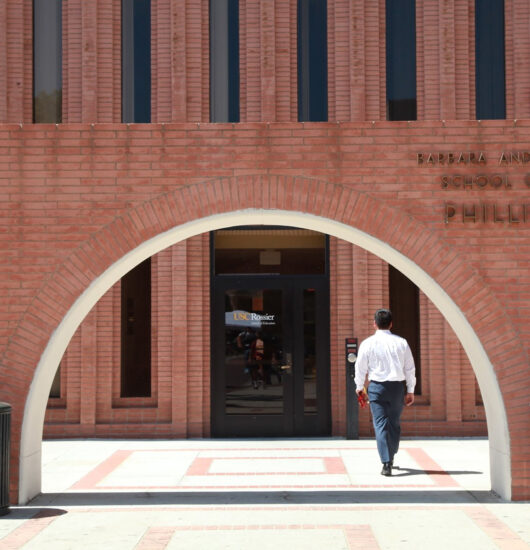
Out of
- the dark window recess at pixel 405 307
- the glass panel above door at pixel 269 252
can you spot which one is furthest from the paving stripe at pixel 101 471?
the dark window recess at pixel 405 307

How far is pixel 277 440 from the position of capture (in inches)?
484

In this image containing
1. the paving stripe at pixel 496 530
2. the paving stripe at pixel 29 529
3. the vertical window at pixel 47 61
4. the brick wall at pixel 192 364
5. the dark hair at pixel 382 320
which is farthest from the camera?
the vertical window at pixel 47 61

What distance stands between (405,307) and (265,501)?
5776 millimetres

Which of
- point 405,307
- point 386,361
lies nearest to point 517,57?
point 405,307

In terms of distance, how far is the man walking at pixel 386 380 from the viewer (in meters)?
8.66

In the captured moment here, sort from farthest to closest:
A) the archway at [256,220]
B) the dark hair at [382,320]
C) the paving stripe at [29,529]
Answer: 1. the dark hair at [382,320]
2. the archway at [256,220]
3. the paving stripe at [29,529]

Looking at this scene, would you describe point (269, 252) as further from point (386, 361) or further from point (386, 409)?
Answer: point (386, 409)

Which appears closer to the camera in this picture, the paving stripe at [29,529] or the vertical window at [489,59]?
the paving stripe at [29,529]

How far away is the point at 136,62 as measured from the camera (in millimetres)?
13180

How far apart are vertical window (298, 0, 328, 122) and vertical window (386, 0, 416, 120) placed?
1.05 m

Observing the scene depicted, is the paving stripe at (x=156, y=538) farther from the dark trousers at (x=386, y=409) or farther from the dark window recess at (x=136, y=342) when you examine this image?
the dark window recess at (x=136, y=342)

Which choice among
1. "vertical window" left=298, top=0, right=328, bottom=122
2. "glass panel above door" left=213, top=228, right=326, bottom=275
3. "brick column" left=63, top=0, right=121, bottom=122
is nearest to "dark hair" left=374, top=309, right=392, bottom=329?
"glass panel above door" left=213, top=228, right=326, bottom=275

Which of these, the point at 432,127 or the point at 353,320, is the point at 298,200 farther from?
the point at 353,320

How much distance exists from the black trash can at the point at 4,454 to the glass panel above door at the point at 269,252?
5956 millimetres
